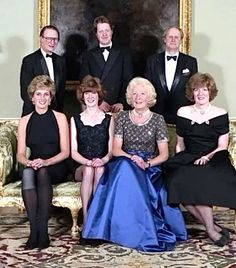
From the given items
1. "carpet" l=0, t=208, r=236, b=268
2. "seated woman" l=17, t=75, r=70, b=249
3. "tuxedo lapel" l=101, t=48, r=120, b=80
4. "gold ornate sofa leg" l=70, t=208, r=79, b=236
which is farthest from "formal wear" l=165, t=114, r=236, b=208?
"tuxedo lapel" l=101, t=48, r=120, b=80

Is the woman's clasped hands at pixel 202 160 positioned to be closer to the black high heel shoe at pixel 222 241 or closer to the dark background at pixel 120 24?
the black high heel shoe at pixel 222 241

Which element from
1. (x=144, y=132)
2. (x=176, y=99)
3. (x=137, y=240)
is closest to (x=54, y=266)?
(x=137, y=240)

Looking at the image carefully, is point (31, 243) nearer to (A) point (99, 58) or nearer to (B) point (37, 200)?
(B) point (37, 200)

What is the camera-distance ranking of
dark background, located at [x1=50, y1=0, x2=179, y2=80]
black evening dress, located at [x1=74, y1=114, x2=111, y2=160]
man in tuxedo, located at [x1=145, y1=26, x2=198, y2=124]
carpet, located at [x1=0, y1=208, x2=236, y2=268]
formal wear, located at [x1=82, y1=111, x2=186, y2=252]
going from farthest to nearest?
dark background, located at [x1=50, y1=0, x2=179, y2=80]
man in tuxedo, located at [x1=145, y1=26, x2=198, y2=124]
black evening dress, located at [x1=74, y1=114, x2=111, y2=160]
formal wear, located at [x1=82, y1=111, x2=186, y2=252]
carpet, located at [x1=0, y1=208, x2=236, y2=268]

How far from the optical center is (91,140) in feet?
15.8

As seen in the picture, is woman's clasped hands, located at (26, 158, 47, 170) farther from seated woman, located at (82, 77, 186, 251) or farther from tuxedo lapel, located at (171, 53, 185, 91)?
tuxedo lapel, located at (171, 53, 185, 91)

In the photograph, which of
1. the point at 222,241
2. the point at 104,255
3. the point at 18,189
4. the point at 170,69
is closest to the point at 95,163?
the point at 18,189

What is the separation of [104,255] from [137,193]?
0.51 meters

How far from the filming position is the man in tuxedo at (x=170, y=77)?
5402 mm

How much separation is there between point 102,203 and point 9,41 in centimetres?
246

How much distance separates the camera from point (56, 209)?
5594 mm

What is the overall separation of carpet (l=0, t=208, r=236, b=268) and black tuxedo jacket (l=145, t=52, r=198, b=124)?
1.12 metres

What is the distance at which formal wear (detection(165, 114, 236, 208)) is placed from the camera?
4496 mm

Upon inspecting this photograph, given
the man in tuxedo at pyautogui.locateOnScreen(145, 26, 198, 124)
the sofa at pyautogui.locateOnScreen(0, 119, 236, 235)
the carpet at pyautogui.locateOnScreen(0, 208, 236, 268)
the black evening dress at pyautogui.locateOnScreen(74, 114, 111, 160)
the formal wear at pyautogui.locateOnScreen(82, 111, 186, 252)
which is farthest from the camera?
the man in tuxedo at pyautogui.locateOnScreen(145, 26, 198, 124)
